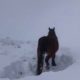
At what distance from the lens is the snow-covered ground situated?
298 inches

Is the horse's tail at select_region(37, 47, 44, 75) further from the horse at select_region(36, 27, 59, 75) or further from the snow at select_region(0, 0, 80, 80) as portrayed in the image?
the snow at select_region(0, 0, 80, 80)

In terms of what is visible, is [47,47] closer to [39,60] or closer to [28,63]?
[39,60]

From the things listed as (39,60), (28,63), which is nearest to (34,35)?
(28,63)

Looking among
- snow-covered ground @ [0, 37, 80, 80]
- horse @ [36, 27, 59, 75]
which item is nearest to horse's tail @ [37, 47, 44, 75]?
horse @ [36, 27, 59, 75]

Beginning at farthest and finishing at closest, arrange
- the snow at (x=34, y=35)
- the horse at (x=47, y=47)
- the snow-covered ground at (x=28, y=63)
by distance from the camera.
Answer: the horse at (x=47, y=47) → the snow at (x=34, y=35) → the snow-covered ground at (x=28, y=63)

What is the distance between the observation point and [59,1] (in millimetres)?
18453

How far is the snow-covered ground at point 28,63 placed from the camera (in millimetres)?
7564

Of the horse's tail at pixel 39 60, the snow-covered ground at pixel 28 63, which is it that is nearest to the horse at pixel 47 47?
the horse's tail at pixel 39 60

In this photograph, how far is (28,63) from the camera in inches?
377

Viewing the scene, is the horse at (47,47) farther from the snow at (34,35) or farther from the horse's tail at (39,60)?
the snow at (34,35)

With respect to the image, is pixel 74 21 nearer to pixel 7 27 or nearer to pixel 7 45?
pixel 7 27

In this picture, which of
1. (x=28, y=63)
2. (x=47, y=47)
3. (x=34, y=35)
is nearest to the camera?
(x=47, y=47)

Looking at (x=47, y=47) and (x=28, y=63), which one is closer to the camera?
(x=47, y=47)

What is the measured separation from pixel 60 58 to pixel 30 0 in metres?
9.51
